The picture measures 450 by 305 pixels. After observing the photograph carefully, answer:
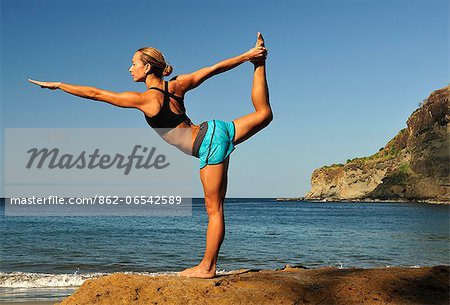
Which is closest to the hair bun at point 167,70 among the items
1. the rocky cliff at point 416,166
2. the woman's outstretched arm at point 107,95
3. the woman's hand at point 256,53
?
the woman's outstretched arm at point 107,95

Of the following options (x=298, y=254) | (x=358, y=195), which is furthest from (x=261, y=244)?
(x=358, y=195)

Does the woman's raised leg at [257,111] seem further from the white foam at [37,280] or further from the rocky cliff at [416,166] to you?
the rocky cliff at [416,166]

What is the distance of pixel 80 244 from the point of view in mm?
23562

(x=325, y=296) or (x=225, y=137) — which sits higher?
(x=225, y=137)

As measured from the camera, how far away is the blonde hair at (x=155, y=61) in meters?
4.70

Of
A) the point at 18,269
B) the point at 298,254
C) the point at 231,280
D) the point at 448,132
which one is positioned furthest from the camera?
the point at 448,132

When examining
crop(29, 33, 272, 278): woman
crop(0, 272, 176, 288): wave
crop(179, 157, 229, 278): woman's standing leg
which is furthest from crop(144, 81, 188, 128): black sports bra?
crop(0, 272, 176, 288): wave

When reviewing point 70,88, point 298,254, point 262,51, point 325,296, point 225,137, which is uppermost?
point 262,51

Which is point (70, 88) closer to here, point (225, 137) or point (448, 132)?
point (225, 137)

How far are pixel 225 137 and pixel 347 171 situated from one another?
118 m

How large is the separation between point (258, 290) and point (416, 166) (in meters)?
87.1

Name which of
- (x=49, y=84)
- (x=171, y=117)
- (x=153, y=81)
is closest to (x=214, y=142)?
(x=171, y=117)

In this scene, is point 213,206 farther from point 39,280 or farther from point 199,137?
point 39,280

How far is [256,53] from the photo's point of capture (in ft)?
15.7
